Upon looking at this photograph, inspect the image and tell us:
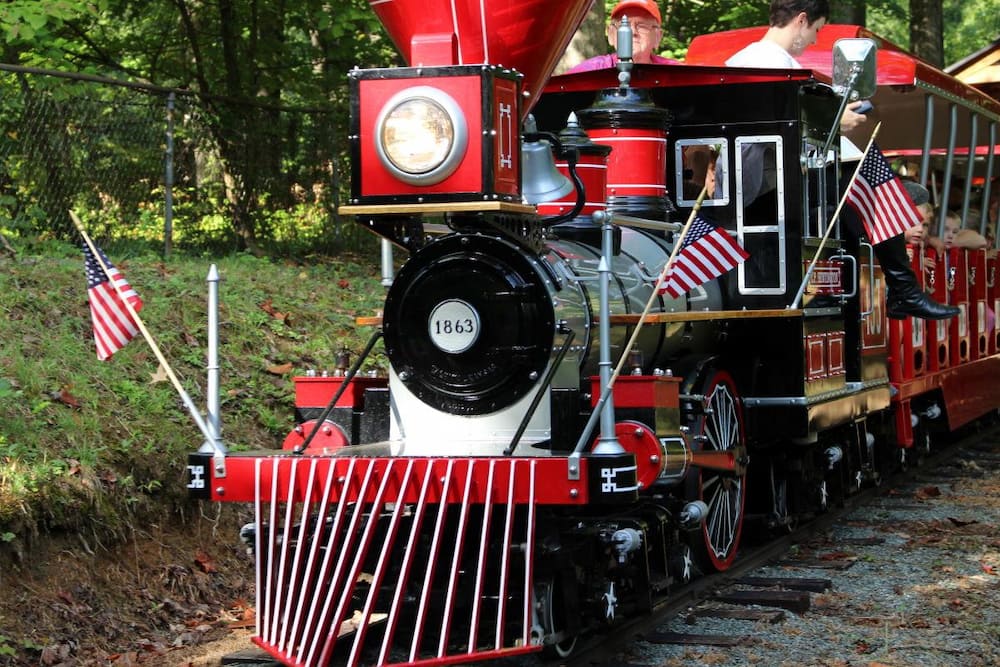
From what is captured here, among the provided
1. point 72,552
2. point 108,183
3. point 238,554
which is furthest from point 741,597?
point 108,183

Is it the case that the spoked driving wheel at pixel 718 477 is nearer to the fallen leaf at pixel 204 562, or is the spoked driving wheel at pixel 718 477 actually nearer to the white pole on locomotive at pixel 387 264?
the white pole on locomotive at pixel 387 264

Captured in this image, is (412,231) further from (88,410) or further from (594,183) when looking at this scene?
(88,410)

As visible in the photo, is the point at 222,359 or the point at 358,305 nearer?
the point at 222,359

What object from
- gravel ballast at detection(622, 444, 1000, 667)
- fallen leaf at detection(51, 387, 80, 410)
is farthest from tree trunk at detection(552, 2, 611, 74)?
fallen leaf at detection(51, 387, 80, 410)

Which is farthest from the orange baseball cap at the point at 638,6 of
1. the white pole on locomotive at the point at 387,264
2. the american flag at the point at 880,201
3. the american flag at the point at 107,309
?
the american flag at the point at 107,309

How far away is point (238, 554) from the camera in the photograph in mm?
7781

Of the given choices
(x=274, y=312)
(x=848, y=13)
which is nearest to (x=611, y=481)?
(x=274, y=312)

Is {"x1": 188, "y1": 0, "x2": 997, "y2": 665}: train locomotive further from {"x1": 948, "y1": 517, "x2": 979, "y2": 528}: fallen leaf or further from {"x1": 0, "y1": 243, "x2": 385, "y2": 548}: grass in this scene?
{"x1": 948, "y1": 517, "x2": 979, "y2": 528}: fallen leaf

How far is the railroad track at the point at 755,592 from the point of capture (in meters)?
6.16

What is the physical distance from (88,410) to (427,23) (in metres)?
3.10

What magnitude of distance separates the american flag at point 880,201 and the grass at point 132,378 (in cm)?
364

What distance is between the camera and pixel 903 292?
31.9 ft

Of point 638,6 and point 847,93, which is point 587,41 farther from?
point 847,93

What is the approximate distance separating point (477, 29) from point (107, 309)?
6.22ft
